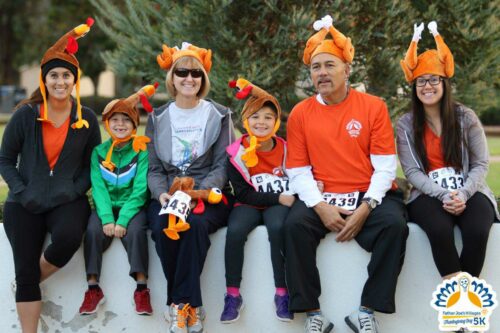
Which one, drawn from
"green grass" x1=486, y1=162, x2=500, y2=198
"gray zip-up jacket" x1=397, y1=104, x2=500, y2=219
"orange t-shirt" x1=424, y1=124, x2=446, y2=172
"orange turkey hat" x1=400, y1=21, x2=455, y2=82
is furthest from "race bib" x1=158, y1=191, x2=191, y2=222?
"green grass" x1=486, y1=162, x2=500, y2=198

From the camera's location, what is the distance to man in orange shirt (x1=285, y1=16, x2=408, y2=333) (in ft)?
14.6

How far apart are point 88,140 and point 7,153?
521 mm

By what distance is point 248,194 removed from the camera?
4.86 m

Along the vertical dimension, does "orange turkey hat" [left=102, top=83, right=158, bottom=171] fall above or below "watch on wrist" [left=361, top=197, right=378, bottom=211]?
above

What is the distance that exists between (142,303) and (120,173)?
856mm

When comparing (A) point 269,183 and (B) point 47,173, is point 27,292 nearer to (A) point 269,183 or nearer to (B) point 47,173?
(B) point 47,173

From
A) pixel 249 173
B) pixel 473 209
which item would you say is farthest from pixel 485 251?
pixel 249 173

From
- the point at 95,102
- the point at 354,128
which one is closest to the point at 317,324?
the point at 354,128

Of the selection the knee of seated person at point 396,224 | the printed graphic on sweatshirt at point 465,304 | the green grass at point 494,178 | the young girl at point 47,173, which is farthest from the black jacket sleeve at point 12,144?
the green grass at point 494,178

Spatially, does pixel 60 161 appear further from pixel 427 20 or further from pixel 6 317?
pixel 427 20

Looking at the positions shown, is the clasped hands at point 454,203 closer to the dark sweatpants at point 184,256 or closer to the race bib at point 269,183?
the race bib at point 269,183

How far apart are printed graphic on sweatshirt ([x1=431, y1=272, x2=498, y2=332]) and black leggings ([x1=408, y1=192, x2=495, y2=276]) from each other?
0.28 feet

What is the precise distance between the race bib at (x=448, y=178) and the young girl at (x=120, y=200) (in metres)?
1.87

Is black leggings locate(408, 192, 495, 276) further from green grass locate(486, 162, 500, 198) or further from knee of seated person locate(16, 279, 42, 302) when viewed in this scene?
green grass locate(486, 162, 500, 198)
